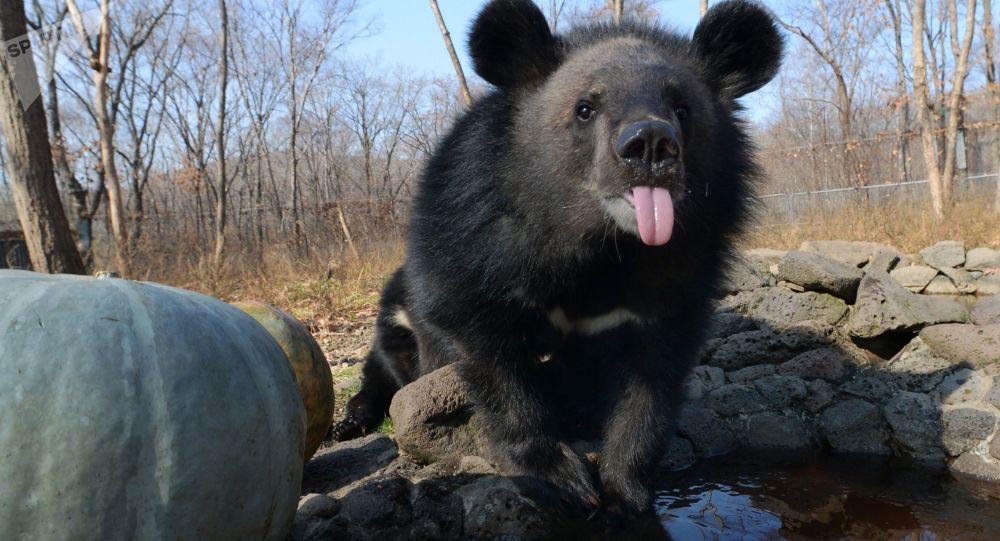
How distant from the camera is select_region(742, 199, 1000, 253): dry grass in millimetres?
9836

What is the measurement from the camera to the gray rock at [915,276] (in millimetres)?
7477

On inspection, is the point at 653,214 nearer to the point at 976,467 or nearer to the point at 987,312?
the point at 976,467

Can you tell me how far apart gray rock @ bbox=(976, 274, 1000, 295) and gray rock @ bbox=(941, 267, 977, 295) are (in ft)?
0.16

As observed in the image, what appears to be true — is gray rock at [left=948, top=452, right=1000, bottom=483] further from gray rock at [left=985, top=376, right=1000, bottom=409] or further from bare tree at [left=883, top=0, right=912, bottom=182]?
bare tree at [left=883, top=0, right=912, bottom=182]

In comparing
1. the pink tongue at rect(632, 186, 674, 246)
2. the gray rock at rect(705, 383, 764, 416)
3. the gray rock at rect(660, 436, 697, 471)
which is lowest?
the gray rock at rect(660, 436, 697, 471)

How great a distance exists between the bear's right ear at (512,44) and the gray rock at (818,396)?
209cm

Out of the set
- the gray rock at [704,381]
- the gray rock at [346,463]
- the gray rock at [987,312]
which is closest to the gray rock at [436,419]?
the gray rock at [346,463]

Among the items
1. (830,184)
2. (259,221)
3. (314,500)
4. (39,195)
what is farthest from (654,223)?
(259,221)

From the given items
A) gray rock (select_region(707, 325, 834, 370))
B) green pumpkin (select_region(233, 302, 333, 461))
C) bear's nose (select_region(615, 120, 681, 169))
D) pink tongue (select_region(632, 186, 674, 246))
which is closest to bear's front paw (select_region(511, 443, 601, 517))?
green pumpkin (select_region(233, 302, 333, 461))

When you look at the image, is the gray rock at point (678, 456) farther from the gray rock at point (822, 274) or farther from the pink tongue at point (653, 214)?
the gray rock at point (822, 274)

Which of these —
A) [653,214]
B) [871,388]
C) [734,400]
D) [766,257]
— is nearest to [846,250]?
[766,257]

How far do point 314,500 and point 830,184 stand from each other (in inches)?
670

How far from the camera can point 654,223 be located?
2.07 meters

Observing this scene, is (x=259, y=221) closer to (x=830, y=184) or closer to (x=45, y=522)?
(x=830, y=184)
